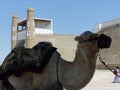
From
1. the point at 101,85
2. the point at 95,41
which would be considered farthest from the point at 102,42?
the point at 101,85

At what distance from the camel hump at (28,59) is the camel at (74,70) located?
6 centimetres

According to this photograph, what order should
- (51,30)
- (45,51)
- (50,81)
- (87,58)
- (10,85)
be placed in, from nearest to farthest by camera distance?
1. (87,58)
2. (50,81)
3. (45,51)
4. (10,85)
5. (51,30)

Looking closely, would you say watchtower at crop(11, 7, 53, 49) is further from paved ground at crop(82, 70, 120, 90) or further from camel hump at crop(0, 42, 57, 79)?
camel hump at crop(0, 42, 57, 79)

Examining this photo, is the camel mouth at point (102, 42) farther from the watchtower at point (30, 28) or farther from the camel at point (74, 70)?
the watchtower at point (30, 28)

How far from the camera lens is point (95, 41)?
4309mm

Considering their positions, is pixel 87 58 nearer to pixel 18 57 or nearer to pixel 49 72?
pixel 49 72

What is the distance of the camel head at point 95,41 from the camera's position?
4.27 metres

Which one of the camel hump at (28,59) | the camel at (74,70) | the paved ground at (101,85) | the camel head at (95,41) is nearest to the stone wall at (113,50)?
the paved ground at (101,85)

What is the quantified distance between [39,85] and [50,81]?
15 cm

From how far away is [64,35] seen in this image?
79.8 metres

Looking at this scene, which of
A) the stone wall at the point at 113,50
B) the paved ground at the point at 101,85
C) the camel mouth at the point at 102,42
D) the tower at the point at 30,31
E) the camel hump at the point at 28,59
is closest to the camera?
the camel mouth at the point at 102,42

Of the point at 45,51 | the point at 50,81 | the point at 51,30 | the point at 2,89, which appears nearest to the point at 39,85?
the point at 50,81

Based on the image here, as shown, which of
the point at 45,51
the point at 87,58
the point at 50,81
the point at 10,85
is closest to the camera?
the point at 87,58

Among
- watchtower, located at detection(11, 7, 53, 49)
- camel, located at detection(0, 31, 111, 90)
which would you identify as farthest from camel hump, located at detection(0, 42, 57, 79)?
watchtower, located at detection(11, 7, 53, 49)
